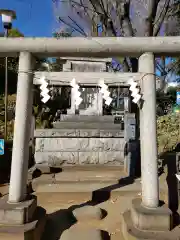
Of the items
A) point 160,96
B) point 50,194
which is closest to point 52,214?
point 50,194

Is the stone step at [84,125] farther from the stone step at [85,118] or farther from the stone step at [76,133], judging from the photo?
the stone step at [76,133]

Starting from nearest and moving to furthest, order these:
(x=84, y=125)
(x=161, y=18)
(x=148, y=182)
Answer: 1. (x=148, y=182)
2. (x=84, y=125)
3. (x=161, y=18)

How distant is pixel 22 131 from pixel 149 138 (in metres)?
1.85

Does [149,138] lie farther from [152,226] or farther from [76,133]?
[76,133]

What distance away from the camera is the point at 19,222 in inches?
115

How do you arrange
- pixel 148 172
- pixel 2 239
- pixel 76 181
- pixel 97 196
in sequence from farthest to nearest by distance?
pixel 76 181
pixel 97 196
pixel 148 172
pixel 2 239

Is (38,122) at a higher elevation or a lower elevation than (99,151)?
higher

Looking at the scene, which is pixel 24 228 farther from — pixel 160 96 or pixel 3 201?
pixel 160 96

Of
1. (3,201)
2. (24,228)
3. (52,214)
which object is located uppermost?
(3,201)

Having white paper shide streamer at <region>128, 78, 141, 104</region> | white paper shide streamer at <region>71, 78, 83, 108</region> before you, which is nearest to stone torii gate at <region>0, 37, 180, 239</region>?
white paper shide streamer at <region>128, 78, 141, 104</region>

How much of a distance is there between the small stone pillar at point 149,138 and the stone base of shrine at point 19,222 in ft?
5.19

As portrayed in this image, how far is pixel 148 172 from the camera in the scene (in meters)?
3.17

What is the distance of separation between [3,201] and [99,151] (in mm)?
4062

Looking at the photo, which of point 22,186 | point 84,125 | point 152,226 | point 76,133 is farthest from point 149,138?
point 84,125
